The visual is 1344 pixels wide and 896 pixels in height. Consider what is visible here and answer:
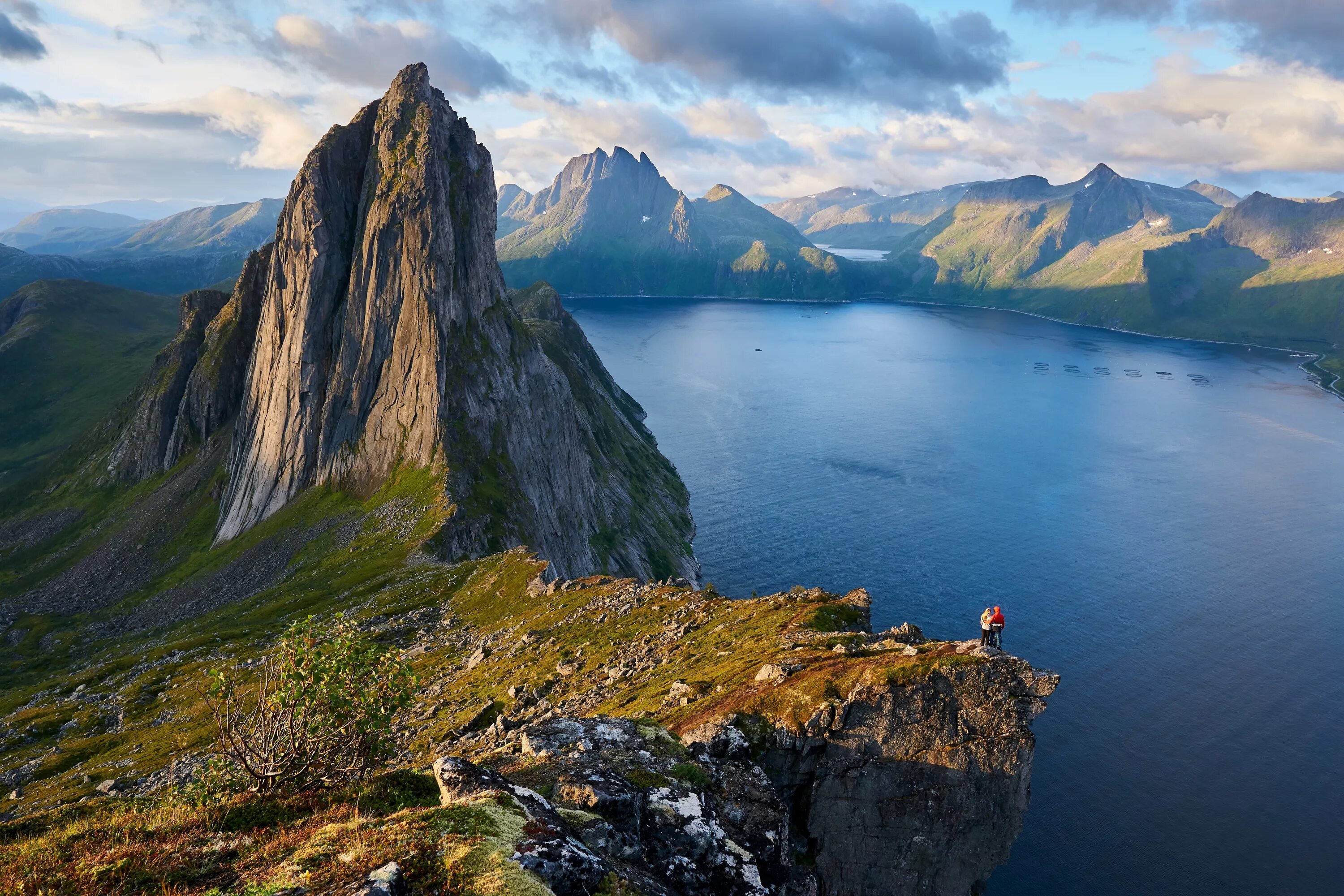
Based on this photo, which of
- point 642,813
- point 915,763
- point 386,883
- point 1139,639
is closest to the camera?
point 386,883

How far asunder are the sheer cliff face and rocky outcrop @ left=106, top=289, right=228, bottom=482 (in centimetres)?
2581

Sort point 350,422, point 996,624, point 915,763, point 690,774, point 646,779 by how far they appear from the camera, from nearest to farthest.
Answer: point 646,779 < point 690,774 < point 915,763 < point 996,624 < point 350,422

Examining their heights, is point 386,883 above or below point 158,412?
above

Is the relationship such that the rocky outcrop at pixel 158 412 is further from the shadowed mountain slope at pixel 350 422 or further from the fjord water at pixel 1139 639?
the fjord water at pixel 1139 639

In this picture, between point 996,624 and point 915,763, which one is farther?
point 996,624

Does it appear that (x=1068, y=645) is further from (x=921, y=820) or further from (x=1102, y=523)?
(x=921, y=820)

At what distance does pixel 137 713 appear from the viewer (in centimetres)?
7181

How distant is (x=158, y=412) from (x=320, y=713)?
15209 cm

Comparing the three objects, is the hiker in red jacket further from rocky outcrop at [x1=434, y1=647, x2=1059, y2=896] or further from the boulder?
the boulder

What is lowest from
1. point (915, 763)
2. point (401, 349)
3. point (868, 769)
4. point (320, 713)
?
point (868, 769)

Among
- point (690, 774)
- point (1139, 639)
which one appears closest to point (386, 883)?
point (690, 774)

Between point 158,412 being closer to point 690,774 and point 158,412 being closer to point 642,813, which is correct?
point 690,774

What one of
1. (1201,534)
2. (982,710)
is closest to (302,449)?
(982,710)

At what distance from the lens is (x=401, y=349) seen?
402 feet
